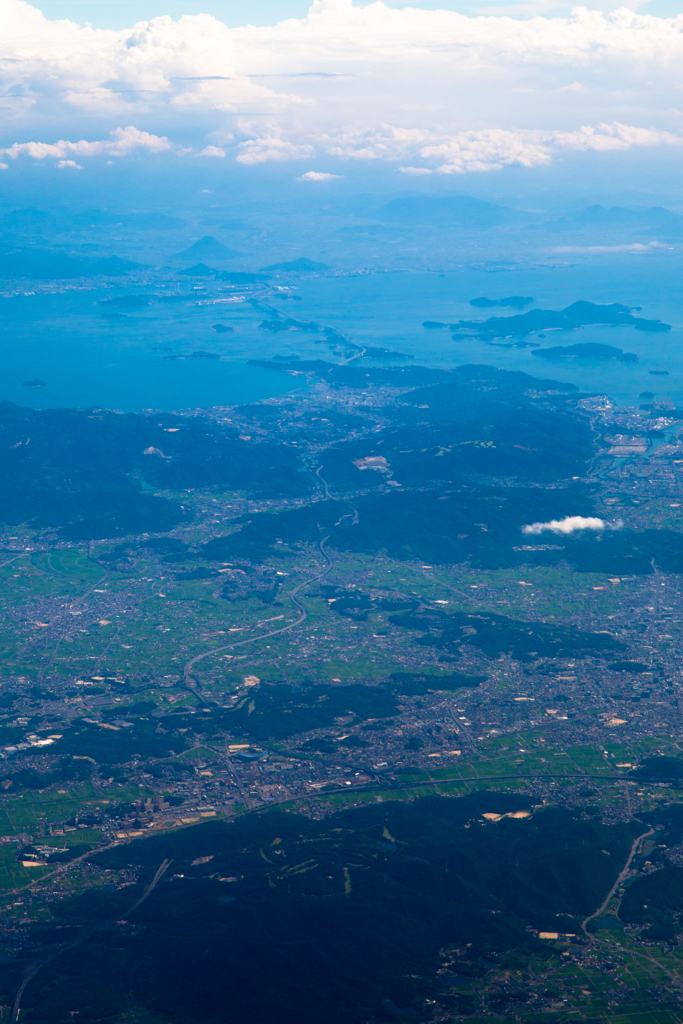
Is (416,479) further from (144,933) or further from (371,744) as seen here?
(144,933)

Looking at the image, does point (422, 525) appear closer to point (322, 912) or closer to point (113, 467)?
point (113, 467)

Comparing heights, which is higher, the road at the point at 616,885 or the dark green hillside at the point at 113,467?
the road at the point at 616,885

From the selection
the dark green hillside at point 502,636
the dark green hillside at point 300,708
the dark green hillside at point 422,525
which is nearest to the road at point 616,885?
the dark green hillside at point 300,708

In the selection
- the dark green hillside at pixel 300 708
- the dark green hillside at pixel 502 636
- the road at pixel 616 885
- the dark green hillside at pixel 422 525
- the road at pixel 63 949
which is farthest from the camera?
the dark green hillside at pixel 422 525

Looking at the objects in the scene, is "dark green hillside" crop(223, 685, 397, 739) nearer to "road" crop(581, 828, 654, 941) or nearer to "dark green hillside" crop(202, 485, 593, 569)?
"road" crop(581, 828, 654, 941)

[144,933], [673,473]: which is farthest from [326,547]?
[144,933]

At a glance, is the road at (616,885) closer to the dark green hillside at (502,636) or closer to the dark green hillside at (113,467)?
the dark green hillside at (502,636)

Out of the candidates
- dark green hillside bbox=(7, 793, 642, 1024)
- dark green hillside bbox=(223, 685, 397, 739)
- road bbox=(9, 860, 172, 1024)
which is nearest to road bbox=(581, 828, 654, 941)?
dark green hillside bbox=(7, 793, 642, 1024)

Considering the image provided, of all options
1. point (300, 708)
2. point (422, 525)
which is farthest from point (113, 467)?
point (300, 708)

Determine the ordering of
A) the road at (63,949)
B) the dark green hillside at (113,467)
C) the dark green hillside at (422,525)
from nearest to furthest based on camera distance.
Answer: the road at (63,949), the dark green hillside at (422,525), the dark green hillside at (113,467)
